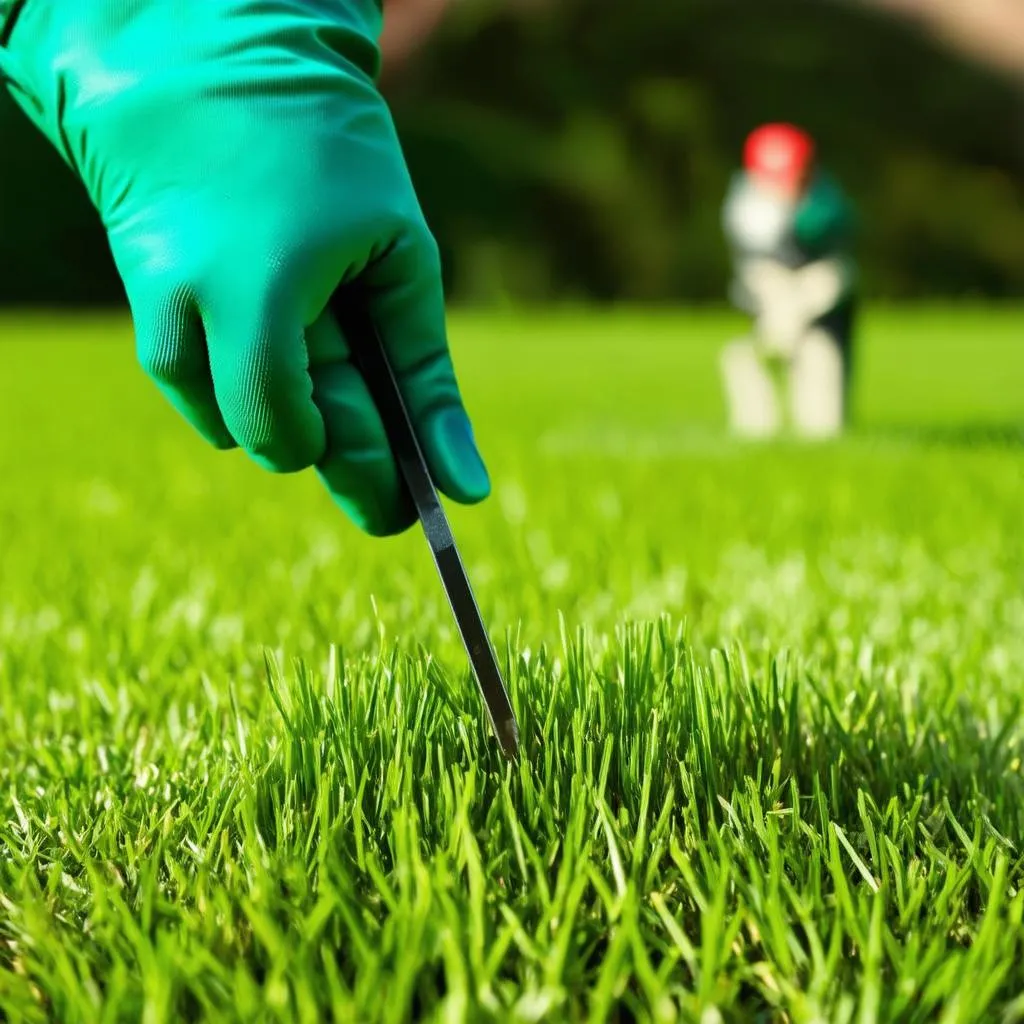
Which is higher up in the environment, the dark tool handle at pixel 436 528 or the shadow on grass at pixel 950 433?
the dark tool handle at pixel 436 528

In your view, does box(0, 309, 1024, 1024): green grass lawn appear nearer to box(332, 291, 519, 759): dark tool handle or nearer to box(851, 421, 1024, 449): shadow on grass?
box(332, 291, 519, 759): dark tool handle

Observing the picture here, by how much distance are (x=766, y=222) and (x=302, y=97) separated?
11.8 feet

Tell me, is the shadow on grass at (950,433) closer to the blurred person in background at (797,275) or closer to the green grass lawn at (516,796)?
the blurred person in background at (797,275)

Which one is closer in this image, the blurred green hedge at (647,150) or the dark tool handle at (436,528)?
the dark tool handle at (436,528)

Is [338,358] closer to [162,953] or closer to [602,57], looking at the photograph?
[162,953]

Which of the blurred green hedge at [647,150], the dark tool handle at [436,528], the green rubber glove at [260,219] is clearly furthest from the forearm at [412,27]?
the dark tool handle at [436,528]

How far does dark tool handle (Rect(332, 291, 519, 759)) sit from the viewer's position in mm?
1037

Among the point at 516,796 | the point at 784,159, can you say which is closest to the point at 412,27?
the point at 784,159

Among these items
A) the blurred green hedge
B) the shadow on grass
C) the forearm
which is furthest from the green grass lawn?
the forearm

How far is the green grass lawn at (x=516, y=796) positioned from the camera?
0.83m

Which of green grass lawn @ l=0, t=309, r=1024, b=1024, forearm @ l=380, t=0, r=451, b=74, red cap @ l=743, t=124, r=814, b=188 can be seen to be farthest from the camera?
forearm @ l=380, t=0, r=451, b=74

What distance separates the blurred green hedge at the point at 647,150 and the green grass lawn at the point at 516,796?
14.1m

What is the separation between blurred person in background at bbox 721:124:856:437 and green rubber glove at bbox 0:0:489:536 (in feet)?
11.2

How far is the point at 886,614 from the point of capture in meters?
2.03
